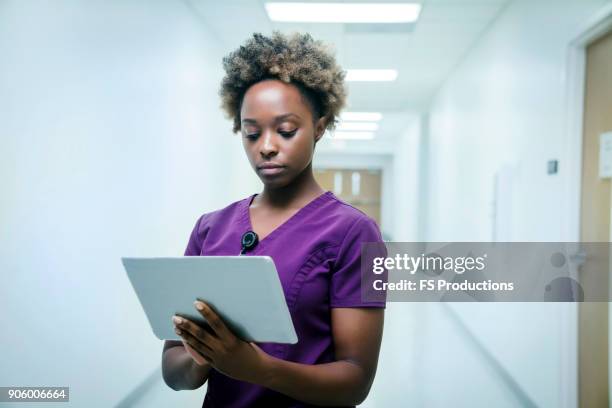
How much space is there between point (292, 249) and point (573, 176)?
5.59ft

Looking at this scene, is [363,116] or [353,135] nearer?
[363,116]

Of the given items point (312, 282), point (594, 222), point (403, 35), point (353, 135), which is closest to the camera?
point (312, 282)

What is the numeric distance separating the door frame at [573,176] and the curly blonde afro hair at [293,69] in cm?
153

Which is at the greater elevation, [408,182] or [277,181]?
[408,182]

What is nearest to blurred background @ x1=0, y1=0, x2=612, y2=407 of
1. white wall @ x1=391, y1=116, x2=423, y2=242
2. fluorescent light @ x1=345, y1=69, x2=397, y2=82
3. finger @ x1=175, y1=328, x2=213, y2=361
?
fluorescent light @ x1=345, y1=69, x2=397, y2=82

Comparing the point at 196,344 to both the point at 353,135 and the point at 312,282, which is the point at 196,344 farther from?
the point at 353,135

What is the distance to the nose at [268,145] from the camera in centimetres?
74

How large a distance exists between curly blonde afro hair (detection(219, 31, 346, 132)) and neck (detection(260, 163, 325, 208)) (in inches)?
3.9

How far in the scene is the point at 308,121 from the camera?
780mm

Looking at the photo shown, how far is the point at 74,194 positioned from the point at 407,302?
13.2 feet

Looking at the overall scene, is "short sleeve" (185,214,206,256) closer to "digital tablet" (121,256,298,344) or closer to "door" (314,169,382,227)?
"digital tablet" (121,256,298,344)

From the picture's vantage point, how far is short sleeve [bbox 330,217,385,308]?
2.27 feet

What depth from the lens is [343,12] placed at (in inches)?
124

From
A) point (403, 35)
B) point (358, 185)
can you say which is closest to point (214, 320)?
point (403, 35)
